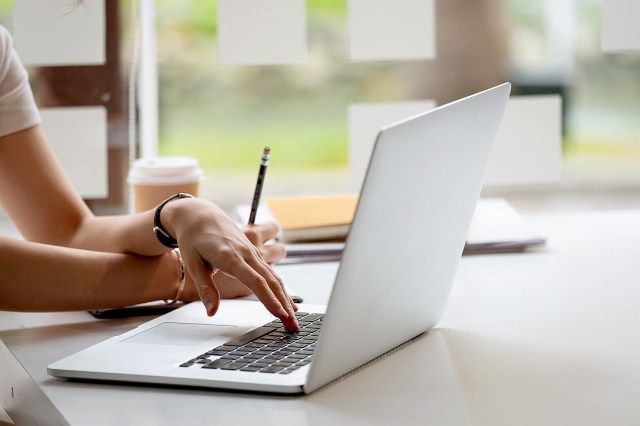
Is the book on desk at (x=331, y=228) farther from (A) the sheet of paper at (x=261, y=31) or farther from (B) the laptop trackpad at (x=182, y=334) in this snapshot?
(B) the laptop trackpad at (x=182, y=334)

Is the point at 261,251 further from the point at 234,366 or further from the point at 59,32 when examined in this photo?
the point at 59,32

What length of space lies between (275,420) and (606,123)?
17.9 ft

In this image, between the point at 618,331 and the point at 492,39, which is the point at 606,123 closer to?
the point at 492,39

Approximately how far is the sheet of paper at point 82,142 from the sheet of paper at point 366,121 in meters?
0.47

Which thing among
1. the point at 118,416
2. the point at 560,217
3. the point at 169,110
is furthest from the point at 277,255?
the point at 169,110

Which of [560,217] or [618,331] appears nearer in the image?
[618,331]

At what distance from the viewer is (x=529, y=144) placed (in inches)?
77.7

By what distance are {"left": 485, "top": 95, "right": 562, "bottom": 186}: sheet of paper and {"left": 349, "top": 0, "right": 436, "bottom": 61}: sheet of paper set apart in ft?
0.71

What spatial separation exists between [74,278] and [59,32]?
0.78 m

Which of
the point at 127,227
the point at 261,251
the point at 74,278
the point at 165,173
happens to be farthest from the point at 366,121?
the point at 74,278

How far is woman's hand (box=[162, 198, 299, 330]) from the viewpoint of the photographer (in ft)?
3.31

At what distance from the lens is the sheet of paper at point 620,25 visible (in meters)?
1.94

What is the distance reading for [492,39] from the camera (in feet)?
6.36

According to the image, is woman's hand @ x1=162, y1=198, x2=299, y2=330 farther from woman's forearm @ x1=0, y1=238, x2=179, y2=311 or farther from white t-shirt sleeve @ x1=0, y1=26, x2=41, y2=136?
white t-shirt sleeve @ x1=0, y1=26, x2=41, y2=136
